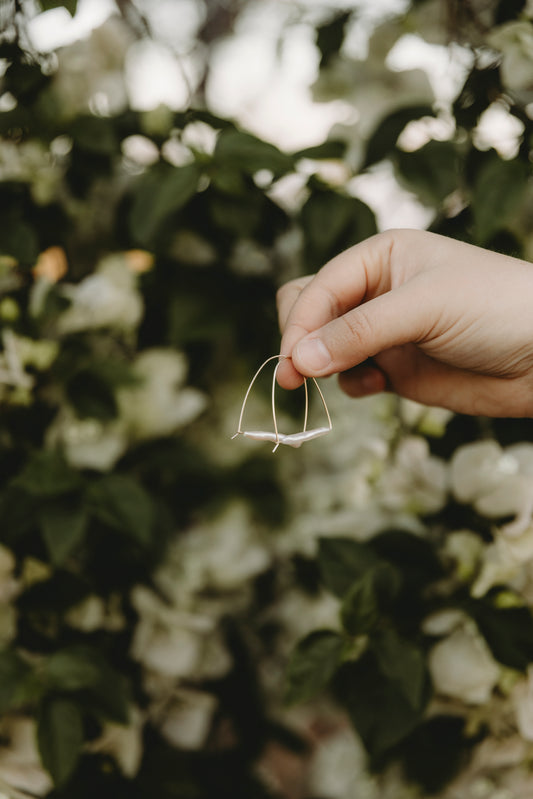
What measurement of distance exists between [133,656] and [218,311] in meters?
0.55

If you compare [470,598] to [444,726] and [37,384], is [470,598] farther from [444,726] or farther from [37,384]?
[37,384]

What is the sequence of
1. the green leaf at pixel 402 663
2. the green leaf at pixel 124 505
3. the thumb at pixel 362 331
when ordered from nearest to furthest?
the thumb at pixel 362 331 < the green leaf at pixel 402 663 < the green leaf at pixel 124 505

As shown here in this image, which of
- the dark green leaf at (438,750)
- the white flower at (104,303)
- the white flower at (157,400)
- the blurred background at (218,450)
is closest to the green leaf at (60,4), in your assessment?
the blurred background at (218,450)

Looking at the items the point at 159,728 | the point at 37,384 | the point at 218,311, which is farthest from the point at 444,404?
the point at 159,728

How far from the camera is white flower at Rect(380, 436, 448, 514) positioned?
833 mm

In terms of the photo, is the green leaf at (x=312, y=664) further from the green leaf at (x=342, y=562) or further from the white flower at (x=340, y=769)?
the white flower at (x=340, y=769)

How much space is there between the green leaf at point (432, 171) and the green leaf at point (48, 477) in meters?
0.58

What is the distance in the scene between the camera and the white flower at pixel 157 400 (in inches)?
36.1

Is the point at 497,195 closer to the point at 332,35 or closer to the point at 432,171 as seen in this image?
the point at 432,171

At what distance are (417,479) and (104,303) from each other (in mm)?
511

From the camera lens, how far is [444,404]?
81cm

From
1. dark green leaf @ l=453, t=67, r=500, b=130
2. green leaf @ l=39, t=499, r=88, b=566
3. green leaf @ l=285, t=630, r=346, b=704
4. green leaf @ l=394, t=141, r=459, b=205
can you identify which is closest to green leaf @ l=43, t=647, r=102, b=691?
green leaf @ l=39, t=499, r=88, b=566

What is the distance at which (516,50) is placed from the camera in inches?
29.4

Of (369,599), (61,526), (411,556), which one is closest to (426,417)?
(411,556)
